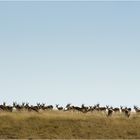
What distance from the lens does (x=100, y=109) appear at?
7388 centimetres

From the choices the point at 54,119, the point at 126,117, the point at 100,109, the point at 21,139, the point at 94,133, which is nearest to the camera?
the point at 21,139

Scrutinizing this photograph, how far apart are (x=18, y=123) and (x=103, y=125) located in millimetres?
8383

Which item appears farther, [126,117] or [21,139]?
[126,117]

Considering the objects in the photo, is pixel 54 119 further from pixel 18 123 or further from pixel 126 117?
pixel 126 117

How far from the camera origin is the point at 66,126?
56625 mm

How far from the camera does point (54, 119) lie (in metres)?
58.7

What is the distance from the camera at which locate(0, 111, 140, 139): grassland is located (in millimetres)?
54031

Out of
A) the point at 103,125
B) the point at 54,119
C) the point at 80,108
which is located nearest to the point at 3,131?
the point at 54,119

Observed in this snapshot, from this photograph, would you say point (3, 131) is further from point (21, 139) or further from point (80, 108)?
point (80, 108)

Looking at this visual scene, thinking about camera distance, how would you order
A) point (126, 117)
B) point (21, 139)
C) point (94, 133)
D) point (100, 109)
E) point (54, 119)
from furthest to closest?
1. point (100, 109)
2. point (126, 117)
3. point (54, 119)
4. point (94, 133)
5. point (21, 139)

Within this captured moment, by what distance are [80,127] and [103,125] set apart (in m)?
2.49

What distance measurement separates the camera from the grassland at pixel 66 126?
54.0 metres

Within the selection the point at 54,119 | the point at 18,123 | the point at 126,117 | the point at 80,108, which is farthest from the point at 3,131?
the point at 80,108

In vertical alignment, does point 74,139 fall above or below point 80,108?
below
